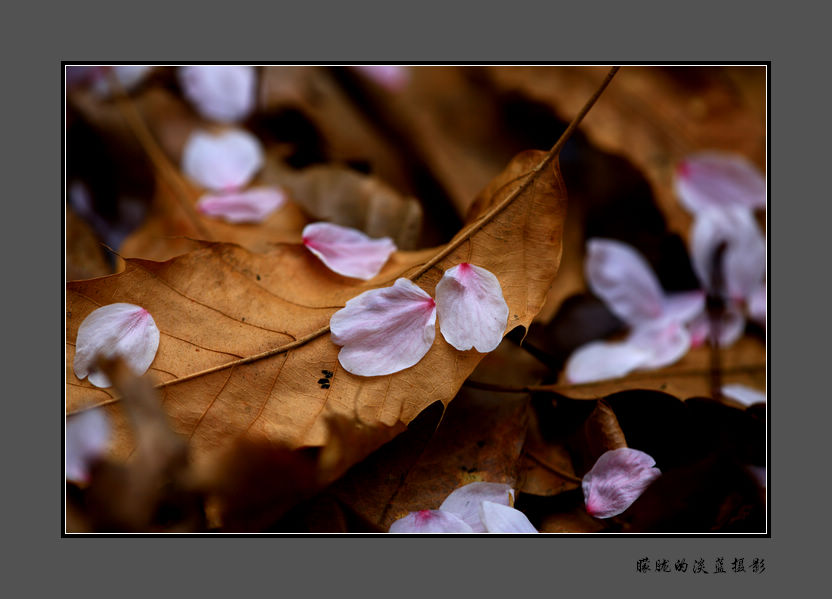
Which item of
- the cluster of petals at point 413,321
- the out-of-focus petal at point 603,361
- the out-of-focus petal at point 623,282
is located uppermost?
the out-of-focus petal at point 623,282

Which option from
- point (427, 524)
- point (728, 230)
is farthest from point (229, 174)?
point (728, 230)

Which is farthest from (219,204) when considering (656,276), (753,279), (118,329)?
(753,279)

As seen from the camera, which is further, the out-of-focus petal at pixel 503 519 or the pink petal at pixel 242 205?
the pink petal at pixel 242 205

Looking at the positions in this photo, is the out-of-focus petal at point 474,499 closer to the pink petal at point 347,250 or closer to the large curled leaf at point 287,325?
the large curled leaf at point 287,325

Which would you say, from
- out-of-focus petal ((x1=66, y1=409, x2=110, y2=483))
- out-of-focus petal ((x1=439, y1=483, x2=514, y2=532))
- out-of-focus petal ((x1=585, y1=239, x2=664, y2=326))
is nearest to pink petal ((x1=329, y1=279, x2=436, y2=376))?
out-of-focus petal ((x1=439, y1=483, x2=514, y2=532))

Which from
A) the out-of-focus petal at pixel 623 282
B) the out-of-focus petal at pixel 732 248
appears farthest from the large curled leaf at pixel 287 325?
the out-of-focus petal at pixel 732 248
